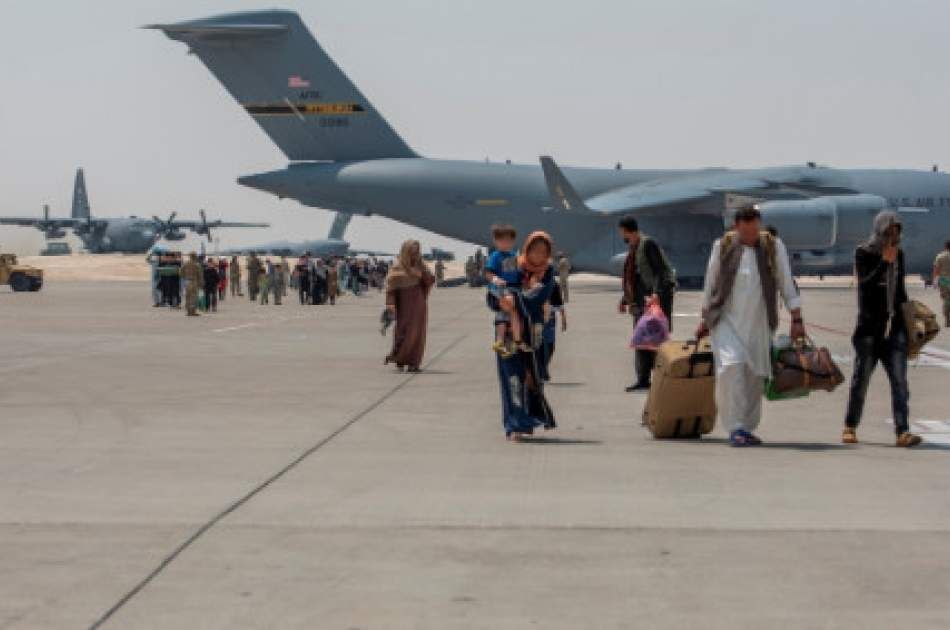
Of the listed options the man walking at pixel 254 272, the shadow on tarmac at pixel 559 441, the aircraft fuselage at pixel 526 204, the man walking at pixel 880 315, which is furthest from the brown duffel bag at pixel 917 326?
the aircraft fuselage at pixel 526 204

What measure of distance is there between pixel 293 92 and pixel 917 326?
156 feet

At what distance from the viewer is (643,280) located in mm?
16359

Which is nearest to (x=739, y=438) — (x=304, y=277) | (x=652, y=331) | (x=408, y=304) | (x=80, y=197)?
(x=652, y=331)

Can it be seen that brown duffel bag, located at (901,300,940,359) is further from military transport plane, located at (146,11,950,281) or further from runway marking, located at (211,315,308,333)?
military transport plane, located at (146,11,950,281)

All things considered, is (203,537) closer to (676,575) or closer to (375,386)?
(676,575)

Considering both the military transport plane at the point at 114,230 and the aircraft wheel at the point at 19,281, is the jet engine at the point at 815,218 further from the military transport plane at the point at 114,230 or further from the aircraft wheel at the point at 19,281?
the military transport plane at the point at 114,230

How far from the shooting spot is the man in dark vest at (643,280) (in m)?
16.1

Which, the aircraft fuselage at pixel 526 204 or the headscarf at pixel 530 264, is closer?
the headscarf at pixel 530 264

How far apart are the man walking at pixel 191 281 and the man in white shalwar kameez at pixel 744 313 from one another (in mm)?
27161

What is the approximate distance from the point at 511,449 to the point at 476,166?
4540 centimetres

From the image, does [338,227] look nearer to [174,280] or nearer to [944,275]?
[174,280]

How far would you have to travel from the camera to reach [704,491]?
30.0ft

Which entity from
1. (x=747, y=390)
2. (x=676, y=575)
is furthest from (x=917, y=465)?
(x=676, y=575)

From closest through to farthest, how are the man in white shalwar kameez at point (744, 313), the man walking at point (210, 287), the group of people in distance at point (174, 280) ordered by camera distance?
the man in white shalwar kameez at point (744, 313), the man walking at point (210, 287), the group of people in distance at point (174, 280)
